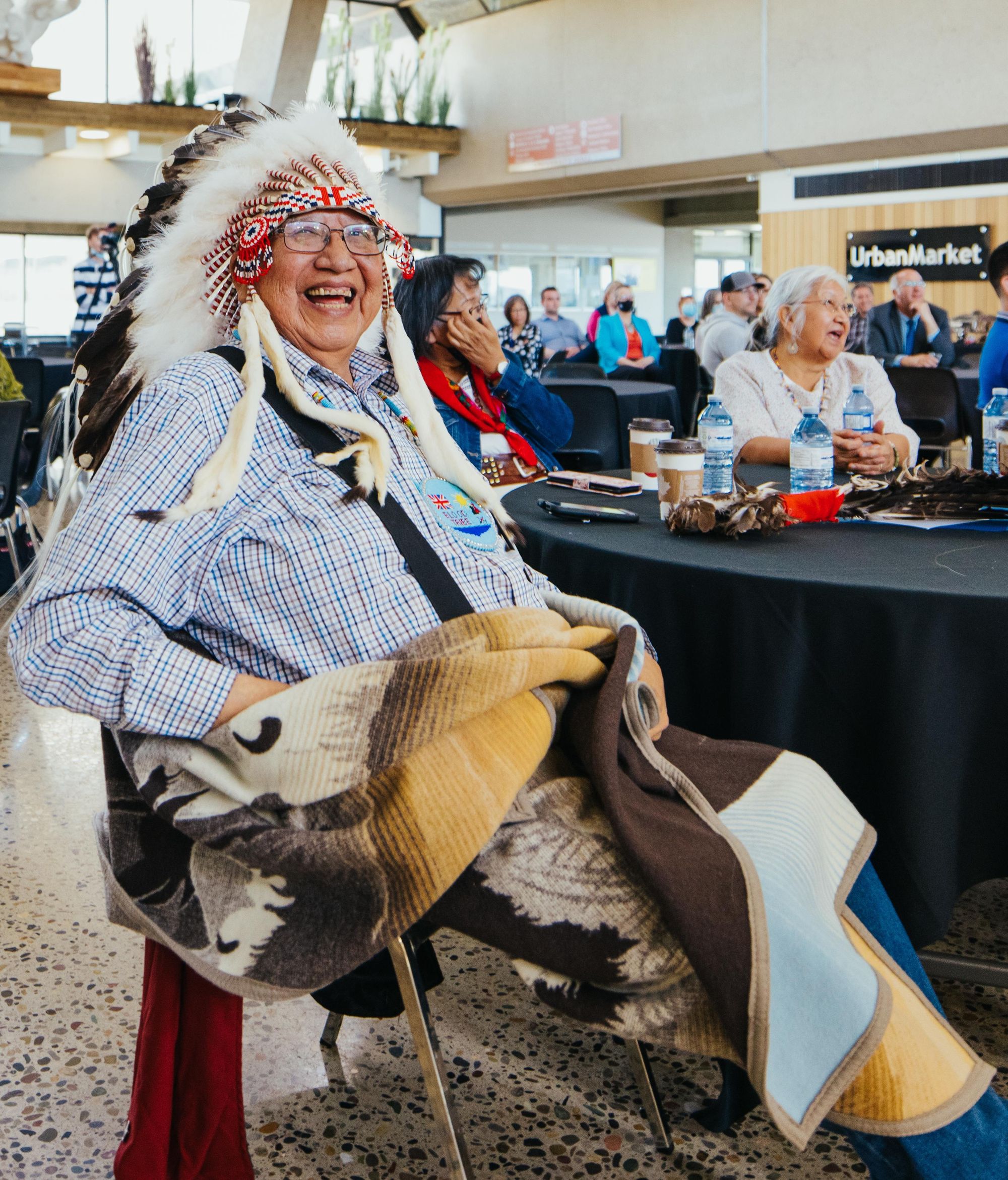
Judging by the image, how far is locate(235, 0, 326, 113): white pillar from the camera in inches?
436

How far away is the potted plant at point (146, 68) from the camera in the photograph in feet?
42.8

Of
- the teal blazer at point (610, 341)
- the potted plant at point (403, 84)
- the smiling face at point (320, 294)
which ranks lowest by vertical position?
the smiling face at point (320, 294)

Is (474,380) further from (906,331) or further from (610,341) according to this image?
(610,341)

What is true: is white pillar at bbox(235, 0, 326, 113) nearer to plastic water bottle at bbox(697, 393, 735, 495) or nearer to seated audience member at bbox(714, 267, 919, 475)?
seated audience member at bbox(714, 267, 919, 475)

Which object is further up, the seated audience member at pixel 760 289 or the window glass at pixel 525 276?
the window glass at pixel 525 276

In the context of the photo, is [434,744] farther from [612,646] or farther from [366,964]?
[366,964]

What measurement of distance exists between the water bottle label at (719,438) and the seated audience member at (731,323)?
376cm

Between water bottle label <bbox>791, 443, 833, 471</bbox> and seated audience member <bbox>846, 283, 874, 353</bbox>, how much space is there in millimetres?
4146

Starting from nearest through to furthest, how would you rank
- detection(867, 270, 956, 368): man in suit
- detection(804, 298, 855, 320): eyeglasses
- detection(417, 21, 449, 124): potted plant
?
1. detection(804, 298, 855, 320): eyeglasses
2. detection(867, 270, 956, 368): man in suit
3. detection(417, 21, 449, 124): potted plant

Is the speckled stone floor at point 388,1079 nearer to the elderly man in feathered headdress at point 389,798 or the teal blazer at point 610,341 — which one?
the elderly man in feathered headdress at point 389,798

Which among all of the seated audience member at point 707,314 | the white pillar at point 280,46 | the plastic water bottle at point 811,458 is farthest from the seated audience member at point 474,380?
the white pillar at point 280,46

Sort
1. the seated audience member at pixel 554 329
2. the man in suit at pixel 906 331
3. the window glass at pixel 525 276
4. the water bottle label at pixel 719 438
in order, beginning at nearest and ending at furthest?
the water bottle label at pixel 719 438 → the man in suit at pixel 906 331 → the seated audience member at pixel 554 329 → the window glass at pixel 525 276

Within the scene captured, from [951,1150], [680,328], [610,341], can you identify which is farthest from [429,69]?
[951,1150]

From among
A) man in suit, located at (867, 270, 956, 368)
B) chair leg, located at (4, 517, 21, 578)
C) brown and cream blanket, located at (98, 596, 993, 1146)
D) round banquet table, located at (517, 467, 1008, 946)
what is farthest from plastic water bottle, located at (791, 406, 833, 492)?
man in suit, located at (867, 270, 956, 368)
